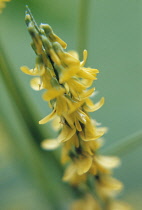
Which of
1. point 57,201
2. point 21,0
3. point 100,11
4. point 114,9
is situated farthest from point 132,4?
point 57,201

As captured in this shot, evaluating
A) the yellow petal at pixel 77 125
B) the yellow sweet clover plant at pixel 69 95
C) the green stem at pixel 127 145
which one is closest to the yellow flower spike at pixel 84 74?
the yellow sweet clover plant at pixel 69 95

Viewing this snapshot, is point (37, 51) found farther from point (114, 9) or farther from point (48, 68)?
point (114, 9)

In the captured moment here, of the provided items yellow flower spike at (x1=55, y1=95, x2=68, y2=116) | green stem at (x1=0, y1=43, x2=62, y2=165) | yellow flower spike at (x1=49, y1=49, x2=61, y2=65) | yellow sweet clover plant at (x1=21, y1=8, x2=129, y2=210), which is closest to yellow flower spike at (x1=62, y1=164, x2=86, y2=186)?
yellow sweet clover plant at (x1=21, y1=8, x2=129, y2=210)

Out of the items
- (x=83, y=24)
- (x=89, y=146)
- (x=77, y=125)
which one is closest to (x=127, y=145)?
(x=89, y=146)

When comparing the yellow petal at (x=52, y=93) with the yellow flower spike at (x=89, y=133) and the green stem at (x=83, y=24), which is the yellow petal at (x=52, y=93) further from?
the green stem at (x=83, y=24)

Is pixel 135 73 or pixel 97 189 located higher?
pixel 135 73

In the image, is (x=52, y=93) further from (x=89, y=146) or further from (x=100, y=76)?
(x=100, y=76)
